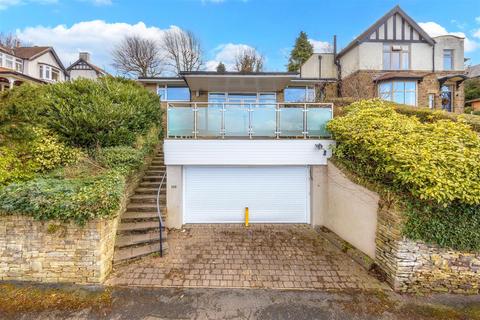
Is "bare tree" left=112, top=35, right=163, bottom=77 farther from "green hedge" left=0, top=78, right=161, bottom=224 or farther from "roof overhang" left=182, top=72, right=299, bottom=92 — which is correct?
"green hedge" left=0, top=78, right=161, bottom=224

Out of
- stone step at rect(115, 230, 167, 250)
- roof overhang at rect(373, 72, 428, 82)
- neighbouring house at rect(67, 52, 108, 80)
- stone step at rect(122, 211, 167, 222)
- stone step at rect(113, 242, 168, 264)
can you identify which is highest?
neighbouring house at rect(67, 52, 108, 80)

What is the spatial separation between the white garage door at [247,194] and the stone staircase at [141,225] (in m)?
1.15

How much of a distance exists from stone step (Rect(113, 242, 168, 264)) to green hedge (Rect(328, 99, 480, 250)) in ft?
19.4

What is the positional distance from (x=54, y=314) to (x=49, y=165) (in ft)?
14.6

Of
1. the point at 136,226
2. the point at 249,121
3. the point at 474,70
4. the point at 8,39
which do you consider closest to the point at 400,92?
the point at 249,121

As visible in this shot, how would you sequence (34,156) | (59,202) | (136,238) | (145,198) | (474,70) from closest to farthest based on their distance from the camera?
(59,202) < (136,238) < (34,156) < (145,198) < (474,70)

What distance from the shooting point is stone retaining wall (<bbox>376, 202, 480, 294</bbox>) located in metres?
4.82

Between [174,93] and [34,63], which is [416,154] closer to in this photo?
[174,93]

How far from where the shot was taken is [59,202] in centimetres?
484

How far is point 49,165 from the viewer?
6.85 m

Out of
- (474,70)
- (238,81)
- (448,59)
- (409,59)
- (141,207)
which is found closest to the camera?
(141,207)

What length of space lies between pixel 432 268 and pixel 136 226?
7.28 metres

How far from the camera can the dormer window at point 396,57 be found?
17.6 m

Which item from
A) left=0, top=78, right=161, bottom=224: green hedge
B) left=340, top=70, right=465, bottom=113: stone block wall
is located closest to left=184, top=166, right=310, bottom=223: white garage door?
left=0, top=78, right=161, bottom=224: green hedge
